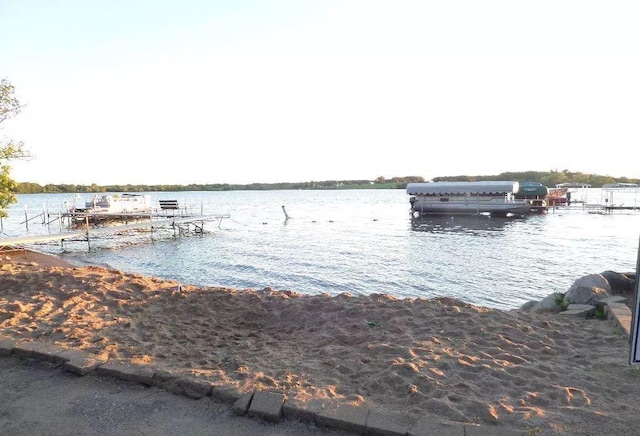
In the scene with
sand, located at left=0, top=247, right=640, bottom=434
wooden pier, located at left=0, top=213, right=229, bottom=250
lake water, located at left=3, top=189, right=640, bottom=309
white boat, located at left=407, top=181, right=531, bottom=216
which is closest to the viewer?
sand, located at left=0, top=247, right=640, bottom=434

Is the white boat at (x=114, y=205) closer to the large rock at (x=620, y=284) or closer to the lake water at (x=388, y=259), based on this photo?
the lake water at (x=388, y=259)

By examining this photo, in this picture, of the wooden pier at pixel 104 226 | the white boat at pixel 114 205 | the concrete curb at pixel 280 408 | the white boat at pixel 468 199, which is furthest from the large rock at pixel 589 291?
Answer: the white boat at pixel 468 199

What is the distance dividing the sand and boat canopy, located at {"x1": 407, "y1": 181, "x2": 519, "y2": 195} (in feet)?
146

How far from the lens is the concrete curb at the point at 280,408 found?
3.38m

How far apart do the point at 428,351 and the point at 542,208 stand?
54362 millimetres

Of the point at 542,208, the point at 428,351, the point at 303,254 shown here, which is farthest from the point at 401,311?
the point at 542,208

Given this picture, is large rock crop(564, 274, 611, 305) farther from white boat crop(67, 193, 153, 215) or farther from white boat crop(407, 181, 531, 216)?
white boat crop(407, 181, 531, 216)

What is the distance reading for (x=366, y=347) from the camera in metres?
5.65

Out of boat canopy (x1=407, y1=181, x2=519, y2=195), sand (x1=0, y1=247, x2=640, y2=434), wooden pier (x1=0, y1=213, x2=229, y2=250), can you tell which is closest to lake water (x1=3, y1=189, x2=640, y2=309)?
wooden pier (x1=0, y1=213, x2=229, y2=250)

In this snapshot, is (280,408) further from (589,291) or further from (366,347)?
(589,291)

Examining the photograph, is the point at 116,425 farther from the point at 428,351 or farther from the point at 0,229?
the point at 0,229

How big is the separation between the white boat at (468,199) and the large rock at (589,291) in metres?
41.5

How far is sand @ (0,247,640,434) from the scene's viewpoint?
4.01m

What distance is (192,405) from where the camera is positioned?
3902 mm
